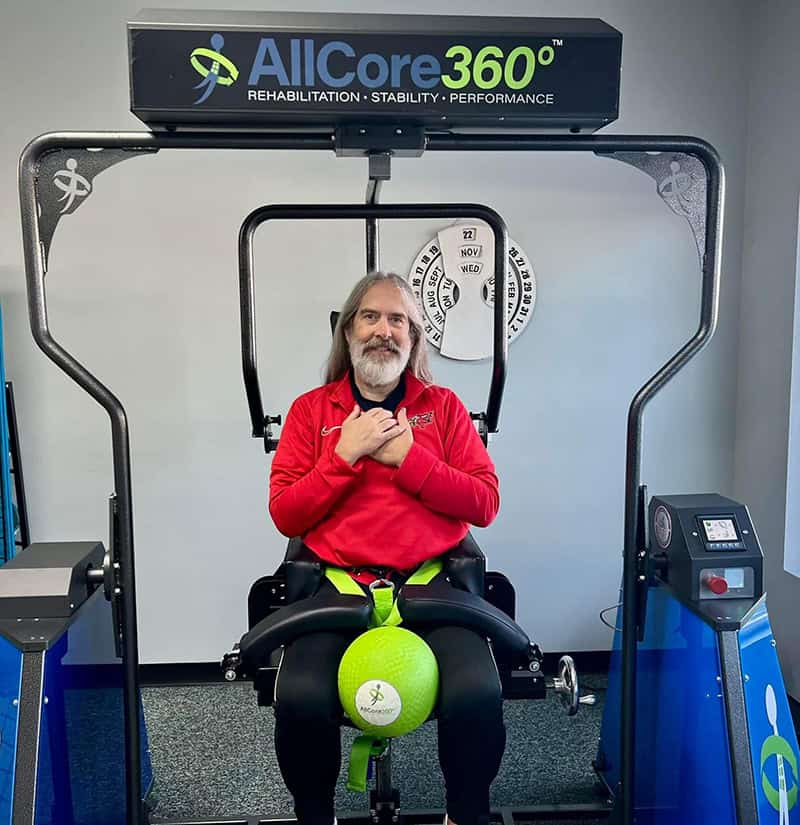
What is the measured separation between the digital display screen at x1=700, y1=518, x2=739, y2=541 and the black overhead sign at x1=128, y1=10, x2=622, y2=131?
38.6 inches

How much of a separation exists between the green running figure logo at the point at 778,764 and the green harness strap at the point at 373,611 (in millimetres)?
793

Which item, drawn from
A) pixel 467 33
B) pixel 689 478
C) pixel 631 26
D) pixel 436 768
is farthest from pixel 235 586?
pixel 631 26

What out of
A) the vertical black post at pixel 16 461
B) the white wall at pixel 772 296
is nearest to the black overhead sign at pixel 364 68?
the white wall at pixel 772 296

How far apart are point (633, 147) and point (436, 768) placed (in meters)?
2.01

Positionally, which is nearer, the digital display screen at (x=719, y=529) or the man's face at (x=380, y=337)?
the digital display screen at (x=719, y=529)

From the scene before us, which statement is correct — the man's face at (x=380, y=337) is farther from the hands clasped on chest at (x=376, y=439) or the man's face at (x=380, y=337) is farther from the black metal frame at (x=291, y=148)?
the black metal frame at (x=291, y=148)

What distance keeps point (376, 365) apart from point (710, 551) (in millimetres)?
903

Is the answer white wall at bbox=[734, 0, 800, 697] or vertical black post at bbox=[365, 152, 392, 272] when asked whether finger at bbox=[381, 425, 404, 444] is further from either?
white wall at bbox=[734, 0, 800, 697]

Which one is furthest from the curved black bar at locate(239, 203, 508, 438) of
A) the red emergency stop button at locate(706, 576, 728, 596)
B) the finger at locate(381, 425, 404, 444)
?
the red emergency stop button at locate(706, 576, 728, 596)

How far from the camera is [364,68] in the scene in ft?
4.55

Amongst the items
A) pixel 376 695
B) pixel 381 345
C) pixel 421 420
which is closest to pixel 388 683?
pixel 376 695

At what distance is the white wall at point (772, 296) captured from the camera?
2861 millimetres

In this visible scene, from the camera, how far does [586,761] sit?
2.65 meters

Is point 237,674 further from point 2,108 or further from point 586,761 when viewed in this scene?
point 2,108
